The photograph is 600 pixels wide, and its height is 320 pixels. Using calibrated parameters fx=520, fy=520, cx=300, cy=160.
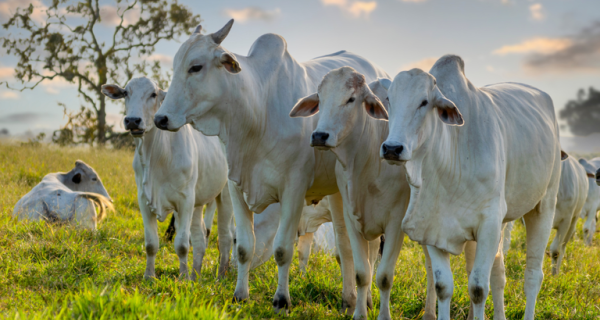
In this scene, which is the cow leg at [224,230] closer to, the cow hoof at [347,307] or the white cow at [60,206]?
the white cow at [60,206]

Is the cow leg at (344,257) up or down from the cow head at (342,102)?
down

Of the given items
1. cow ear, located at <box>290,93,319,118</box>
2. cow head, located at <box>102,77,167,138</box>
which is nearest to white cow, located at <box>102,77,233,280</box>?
cow head, located at <box>102,77,167,138</box>

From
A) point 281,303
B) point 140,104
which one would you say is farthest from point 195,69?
point 281,303

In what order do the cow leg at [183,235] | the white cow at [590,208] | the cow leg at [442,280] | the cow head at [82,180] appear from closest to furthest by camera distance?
the cow leg at [442,280]
the cow leg at [183,235]
the cow head at [82,180]
the white cow at [590,208]

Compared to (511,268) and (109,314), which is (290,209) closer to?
(109,314)

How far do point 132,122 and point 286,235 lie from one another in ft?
6.69

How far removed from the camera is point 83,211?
7266 millimetres

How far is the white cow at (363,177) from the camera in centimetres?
377

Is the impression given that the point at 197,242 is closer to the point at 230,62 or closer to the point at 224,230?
the point at 224,230

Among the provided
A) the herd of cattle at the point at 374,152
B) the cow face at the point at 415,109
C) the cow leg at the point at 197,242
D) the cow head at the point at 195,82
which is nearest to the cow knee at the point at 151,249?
the cow leg at the point at 197,242

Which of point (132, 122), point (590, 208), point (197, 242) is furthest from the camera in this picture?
point (590, 208)

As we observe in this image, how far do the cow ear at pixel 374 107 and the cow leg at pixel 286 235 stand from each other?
0.85 metres

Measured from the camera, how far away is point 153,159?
564 cm

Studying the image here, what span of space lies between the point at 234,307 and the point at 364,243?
1150 mm
